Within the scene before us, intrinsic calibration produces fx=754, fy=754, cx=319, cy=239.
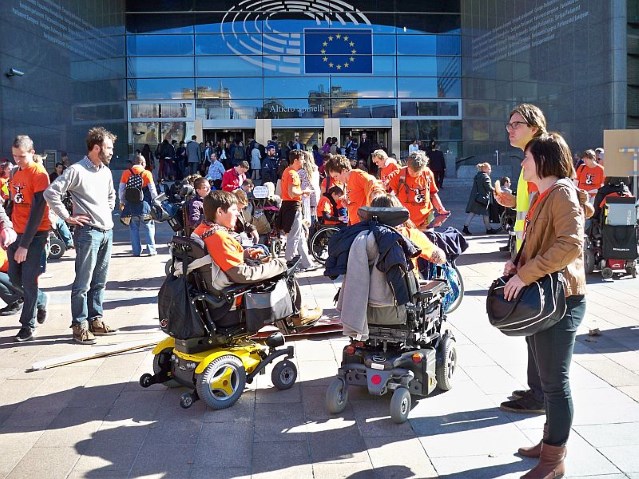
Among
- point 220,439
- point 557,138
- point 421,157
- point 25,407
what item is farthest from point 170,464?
point 421,157

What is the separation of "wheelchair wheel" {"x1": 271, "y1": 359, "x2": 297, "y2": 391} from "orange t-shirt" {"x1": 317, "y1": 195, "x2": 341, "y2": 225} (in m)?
6.17

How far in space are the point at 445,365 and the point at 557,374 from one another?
154cm

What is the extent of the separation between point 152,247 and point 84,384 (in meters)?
7.92

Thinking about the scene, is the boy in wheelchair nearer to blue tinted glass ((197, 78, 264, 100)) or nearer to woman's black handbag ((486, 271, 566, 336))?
woman's black handbag ((486, 271, 566, 336))

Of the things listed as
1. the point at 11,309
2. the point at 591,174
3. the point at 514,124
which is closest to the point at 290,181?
the point at 11,309

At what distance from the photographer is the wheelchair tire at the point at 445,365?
5227mm

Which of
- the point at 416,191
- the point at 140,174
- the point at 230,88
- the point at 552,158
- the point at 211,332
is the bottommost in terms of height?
the point at 211,332

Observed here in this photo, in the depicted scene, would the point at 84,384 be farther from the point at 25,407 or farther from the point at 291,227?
the point at 291,227

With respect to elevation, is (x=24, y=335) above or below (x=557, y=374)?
below

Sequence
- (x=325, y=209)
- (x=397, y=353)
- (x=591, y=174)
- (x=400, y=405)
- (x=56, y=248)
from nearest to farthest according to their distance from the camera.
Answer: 1. (x=400, y=405)
2. (x=397, y=353)
3. (x=325, y=209)
4. (x=591, y=174)
5. (x=56, y=248)

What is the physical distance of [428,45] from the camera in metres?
34.9

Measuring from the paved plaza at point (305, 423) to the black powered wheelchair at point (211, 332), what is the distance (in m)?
0.15

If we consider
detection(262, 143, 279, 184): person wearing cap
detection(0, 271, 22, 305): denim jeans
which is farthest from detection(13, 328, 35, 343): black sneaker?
detection(262, 143, 279, 184): person wearing cap

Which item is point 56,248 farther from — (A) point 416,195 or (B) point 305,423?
(B) point 305,423
